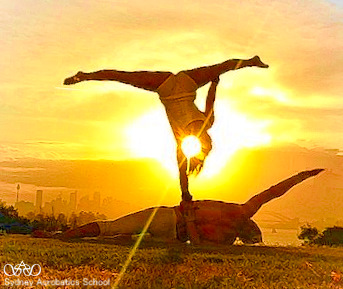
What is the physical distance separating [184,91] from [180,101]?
0.26m

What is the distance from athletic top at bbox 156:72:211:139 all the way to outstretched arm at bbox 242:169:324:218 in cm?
287

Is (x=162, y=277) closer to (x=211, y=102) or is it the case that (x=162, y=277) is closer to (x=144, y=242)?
(x=144, y=242)

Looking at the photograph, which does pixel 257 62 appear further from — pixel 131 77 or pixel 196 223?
pixel 196 223

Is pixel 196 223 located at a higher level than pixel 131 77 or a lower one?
lower

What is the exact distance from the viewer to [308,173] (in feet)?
52.5

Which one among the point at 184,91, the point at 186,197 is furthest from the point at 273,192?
the point at 184,91

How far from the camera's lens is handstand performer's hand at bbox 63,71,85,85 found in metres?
14.2

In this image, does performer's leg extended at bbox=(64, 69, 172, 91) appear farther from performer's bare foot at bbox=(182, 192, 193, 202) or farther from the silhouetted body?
the silhouetted body

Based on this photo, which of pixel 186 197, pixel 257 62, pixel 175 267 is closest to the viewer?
pixel 175 267

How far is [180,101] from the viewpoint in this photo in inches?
541

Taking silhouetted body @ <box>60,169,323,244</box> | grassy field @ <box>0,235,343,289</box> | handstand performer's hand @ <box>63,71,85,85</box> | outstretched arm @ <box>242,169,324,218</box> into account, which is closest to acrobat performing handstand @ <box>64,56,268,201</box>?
handstand performer's hand @ <box>63,71,85,85</box>

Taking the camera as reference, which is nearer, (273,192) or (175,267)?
(175,267)

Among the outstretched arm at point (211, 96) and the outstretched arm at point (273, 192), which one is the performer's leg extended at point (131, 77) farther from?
the outstretched arm at point (273, 192)

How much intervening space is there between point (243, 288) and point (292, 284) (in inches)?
32.5
